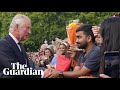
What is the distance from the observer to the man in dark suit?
11.7 m

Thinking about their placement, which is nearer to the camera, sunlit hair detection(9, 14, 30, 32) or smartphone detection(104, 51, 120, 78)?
smartphone detection(104, 51, 120, 78)

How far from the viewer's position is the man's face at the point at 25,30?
11.8 metres

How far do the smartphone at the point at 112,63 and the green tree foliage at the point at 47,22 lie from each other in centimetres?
66

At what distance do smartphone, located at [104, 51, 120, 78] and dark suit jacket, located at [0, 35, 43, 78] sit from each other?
1.39 metres

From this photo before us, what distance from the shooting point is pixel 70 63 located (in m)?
11.8

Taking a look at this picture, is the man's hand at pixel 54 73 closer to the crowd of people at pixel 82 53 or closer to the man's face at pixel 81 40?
the crowd of people at pixel 82 53

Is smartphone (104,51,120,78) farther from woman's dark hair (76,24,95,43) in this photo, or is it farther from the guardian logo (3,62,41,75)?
the guardian logo (3,62,41,75)

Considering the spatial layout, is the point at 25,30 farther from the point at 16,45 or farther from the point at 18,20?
the point at 16,45

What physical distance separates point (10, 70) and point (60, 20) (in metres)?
1.34

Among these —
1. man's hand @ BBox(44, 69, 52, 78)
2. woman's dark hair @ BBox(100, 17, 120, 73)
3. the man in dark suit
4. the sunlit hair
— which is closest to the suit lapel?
the man in dark suit

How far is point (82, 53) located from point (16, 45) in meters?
1.27

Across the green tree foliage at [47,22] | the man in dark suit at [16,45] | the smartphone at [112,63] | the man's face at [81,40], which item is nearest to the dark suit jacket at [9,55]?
the man in dark suit at [16,45]

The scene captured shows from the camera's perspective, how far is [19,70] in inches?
463

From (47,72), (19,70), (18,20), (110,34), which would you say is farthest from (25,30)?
(110,34)
